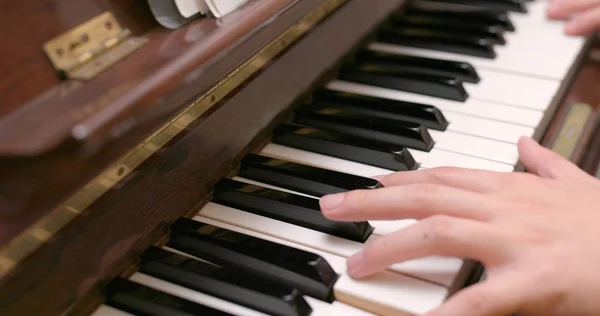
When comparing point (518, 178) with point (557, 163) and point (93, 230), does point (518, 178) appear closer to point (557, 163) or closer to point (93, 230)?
point (557, 163)

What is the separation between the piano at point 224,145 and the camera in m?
0.67

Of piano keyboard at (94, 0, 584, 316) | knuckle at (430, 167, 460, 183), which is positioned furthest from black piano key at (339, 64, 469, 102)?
knuckle at (430, 167, 460, 183)

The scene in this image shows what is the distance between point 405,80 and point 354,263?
0.58m

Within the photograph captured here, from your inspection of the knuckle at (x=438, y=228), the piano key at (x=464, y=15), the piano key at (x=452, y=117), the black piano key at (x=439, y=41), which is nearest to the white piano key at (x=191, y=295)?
the knuckle at (x=438, y=228)

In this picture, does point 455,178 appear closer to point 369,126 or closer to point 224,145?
point 369,126

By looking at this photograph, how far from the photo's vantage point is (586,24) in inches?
55.2

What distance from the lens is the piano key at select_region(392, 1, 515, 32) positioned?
1481 mm

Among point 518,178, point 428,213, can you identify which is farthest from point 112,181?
point 518,178

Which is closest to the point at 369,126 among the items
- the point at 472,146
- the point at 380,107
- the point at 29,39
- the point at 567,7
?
the point at 380,107

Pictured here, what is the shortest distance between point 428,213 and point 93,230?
454mm

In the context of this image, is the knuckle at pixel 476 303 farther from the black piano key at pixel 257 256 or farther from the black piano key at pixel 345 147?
the black piano key at pixel 345 147

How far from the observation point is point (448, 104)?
1.20 metres

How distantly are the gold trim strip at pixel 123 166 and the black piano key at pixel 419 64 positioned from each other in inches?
11.4

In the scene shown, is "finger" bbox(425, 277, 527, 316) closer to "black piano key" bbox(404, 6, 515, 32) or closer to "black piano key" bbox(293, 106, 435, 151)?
"black piano key" bbox(293, 106, 435, 151)
